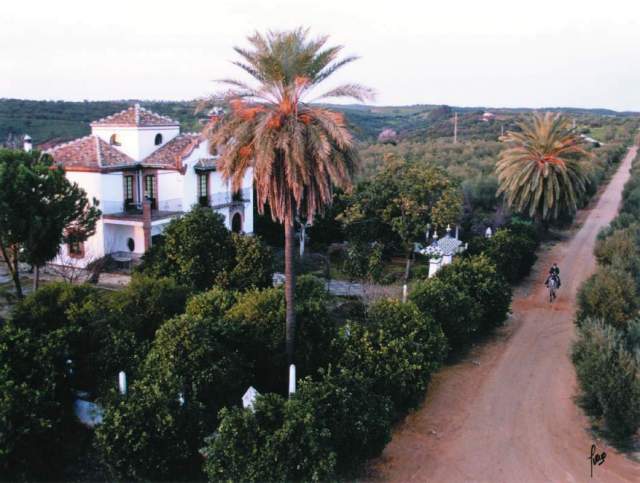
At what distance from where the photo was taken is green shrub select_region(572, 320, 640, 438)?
41.8 feet

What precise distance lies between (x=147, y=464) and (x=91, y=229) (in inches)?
501

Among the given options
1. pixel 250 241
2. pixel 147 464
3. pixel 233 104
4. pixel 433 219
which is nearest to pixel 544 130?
pixel 433 219

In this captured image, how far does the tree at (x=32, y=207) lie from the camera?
60.4 ft

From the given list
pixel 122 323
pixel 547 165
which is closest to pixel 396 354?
pixel 122 323

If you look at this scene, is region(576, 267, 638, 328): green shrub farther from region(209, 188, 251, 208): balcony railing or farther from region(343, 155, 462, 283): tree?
region(209, 188, 251, 208): balcony railing

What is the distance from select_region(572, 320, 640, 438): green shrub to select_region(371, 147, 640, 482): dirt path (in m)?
0.59

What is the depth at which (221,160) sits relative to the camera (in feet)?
44.8

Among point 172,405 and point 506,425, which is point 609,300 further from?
point 172,405

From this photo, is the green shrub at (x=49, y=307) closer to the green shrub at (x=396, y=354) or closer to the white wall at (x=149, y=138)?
the green shrub at (x=396, y=354)

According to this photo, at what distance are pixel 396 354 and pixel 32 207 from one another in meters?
12.0

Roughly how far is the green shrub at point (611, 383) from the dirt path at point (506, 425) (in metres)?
0.59

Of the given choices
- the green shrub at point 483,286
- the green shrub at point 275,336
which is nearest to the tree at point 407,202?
the green shrub at point 483,286

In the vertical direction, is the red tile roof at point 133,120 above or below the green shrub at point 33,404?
above

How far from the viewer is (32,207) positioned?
1880 centimetres
